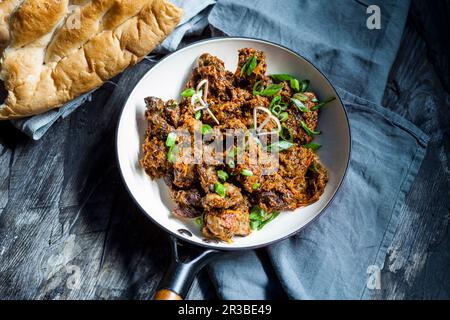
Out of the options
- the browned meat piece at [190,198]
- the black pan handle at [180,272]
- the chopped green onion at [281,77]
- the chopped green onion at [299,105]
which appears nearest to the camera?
the black pan handle at [180,272]

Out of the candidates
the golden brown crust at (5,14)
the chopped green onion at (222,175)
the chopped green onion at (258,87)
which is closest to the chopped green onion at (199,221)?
the chopped green onion at (222,175)

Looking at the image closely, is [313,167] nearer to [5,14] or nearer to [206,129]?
[206,129]

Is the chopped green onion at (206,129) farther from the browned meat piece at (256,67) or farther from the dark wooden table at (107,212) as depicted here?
the dark wooden table at (107,212)

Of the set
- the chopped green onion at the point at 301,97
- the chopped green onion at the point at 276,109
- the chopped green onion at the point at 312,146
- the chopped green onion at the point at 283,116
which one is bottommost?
the chopped green onion at the point at 312,146

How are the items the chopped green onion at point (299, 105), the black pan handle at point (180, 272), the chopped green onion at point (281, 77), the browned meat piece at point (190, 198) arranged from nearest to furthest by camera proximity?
the black pan handle at point (180, 272)
the browned meat piece at point (190, 198)
the chopped green onion at point (299, 105)
the chopped green onion at point (281, 77)

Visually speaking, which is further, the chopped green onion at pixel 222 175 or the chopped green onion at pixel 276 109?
the chopped green onion at pixel 276 109

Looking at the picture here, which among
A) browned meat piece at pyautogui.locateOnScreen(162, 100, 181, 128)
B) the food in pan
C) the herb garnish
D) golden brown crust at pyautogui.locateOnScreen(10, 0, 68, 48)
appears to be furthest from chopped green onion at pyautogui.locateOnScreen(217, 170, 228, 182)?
golden brown crust at pyautogui.locateOnScreen(10, 0, 68, 48)
